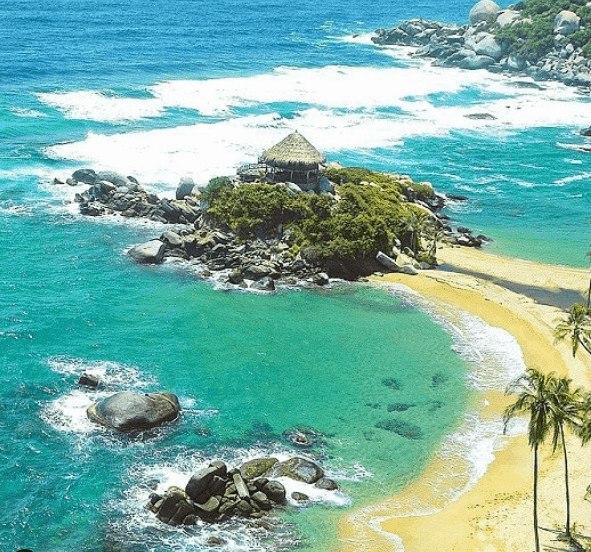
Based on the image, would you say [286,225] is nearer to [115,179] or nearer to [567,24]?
[115,179]

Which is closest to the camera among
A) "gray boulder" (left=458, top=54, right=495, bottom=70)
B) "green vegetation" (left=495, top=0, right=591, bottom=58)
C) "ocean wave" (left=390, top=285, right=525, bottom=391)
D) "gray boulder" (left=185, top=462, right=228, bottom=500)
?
"gray boulder" (left=185, top=462, right=228, bottom=500)

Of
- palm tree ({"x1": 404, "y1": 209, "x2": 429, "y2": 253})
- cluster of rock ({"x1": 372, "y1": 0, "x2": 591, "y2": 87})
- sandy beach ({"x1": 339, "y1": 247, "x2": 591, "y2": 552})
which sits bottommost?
sandy beach ({"x1": 339, "y1": 247, "x2": 591, "y2": 552})

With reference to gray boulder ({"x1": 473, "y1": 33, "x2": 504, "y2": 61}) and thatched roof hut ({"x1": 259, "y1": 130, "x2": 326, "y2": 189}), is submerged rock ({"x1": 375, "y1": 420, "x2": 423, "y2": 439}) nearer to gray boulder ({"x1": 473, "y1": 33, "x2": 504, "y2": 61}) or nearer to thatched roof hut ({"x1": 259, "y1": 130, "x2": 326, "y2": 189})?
thatched roof hut ({"x1": 259, "y1": 130, "x2": 326, "y2": 189})

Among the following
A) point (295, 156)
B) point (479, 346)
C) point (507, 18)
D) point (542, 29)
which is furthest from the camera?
point (507, 18)

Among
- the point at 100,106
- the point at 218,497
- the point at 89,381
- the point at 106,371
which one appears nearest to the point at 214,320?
the point at 106,371

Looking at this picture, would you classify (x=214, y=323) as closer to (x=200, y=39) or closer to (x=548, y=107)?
(x=548, y=107)

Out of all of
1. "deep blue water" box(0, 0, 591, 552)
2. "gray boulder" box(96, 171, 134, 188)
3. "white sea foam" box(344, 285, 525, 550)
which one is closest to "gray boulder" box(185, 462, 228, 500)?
"deep blue water" box(0, 0, 591, 552)
